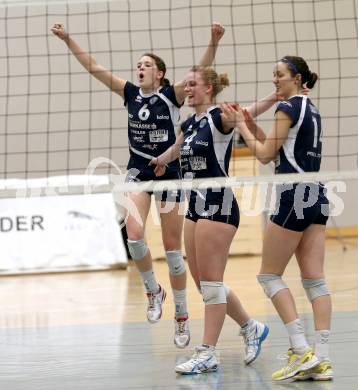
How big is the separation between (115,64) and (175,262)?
759 cm

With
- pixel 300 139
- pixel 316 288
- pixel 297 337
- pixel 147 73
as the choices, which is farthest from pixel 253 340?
pixel 147 73

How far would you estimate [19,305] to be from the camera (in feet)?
29.8

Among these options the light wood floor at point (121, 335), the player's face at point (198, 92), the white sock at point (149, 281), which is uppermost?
the player's face at point (198, 92)

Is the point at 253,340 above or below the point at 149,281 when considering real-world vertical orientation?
below

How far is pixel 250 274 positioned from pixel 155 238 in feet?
7.19

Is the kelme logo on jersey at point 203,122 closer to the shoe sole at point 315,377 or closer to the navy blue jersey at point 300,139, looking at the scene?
the navy blue jersey at point 300,139

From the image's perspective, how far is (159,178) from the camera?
262 inches

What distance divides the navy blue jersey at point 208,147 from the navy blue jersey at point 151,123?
0.98m

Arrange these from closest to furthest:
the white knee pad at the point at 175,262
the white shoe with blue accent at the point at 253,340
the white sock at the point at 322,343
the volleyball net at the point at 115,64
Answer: the white sock at the point at 322,343
the white shoe with blue accent at the point at 253,340
the white knee pad at the point at 175,262
the volleyball net at the point at 115,64

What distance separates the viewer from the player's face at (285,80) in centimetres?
527

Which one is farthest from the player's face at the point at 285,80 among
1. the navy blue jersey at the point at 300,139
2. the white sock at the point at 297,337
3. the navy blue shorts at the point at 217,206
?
the white sock at the point at 297,337

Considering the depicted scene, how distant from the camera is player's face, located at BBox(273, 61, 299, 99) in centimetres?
527

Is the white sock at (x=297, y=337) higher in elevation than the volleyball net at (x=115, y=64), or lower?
lower

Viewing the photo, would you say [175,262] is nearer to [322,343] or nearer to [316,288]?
[316,288]
